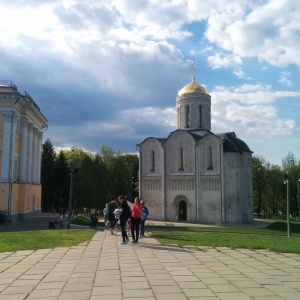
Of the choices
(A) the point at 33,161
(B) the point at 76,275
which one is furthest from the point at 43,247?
(A) the point at 33,161

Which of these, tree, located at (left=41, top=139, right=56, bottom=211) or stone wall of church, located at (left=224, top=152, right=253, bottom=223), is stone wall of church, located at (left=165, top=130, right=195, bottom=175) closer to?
stone wall of church, located at (left=224, top=152, right=253, bottom=223)

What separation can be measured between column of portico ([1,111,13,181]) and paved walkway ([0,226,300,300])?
905 inches

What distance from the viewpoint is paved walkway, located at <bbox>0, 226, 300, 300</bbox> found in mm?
6621

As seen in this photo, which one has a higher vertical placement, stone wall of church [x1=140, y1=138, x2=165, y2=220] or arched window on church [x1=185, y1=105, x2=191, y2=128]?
arched window on church [x1=185, y1=105, x2=191, y2=128]

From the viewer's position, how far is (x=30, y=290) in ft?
22.4

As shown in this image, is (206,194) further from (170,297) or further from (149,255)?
(170,297)

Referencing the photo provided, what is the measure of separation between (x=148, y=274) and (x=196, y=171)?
125 ft

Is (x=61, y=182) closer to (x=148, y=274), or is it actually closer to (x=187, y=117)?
(x=187, y=117)

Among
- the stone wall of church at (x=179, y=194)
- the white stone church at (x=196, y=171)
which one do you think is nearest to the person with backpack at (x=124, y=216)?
the white stone church at (x=196, y=171)

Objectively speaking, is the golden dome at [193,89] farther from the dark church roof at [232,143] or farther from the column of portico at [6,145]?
the column of portico at [6,145]

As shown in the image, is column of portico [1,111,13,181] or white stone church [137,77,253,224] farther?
white stone church [137,77,253,224]

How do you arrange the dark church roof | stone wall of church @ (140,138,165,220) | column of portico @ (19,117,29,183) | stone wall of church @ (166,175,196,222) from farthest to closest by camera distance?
stone wall of church @ (140,138,165,220)
the dark church roof
stone wall of church @ (166,175,196,222)
column of portico @ (19,117,29,183)

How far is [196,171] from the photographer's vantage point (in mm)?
45938

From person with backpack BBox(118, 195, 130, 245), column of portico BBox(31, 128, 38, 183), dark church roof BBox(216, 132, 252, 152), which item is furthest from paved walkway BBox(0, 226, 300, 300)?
dark church roof BBox(216, 132, 252, 152)
